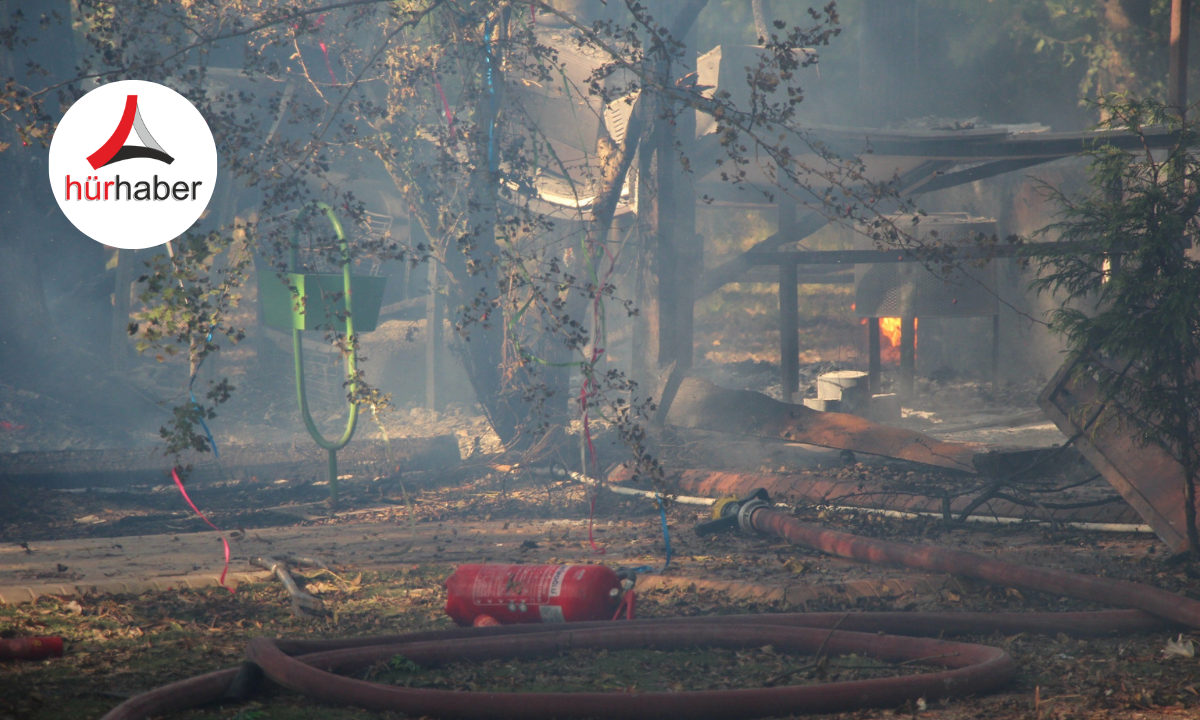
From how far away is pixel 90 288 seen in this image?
1220 centimetres

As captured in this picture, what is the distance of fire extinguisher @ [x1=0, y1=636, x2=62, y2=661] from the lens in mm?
3020

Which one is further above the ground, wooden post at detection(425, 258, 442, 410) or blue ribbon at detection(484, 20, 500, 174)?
blue ribbon at detection(484, 20, 500, 174)

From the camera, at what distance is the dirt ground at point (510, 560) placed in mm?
2936

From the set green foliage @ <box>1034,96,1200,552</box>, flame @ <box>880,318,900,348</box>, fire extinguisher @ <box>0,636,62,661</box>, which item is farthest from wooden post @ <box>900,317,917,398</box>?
fire extinguisher @ <box>0,636,62,661</box>

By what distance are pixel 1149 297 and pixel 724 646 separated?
312 cm

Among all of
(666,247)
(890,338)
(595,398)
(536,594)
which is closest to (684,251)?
(666,247)

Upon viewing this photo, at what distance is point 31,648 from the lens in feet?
10.1

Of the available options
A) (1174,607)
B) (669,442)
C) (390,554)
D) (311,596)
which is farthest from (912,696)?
(669,442)

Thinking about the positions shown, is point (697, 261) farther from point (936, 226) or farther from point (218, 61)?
point (218, 61)

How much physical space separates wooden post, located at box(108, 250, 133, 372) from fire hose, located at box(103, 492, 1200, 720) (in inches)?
422

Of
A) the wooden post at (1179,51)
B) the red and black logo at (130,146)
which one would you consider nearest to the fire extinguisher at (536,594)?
the red and black logo at (130,146)

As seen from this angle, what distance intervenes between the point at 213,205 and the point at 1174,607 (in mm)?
11980

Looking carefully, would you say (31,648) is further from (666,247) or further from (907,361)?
(907,361)

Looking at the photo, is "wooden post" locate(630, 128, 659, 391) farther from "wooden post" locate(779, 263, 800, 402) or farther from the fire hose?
the fire hose
